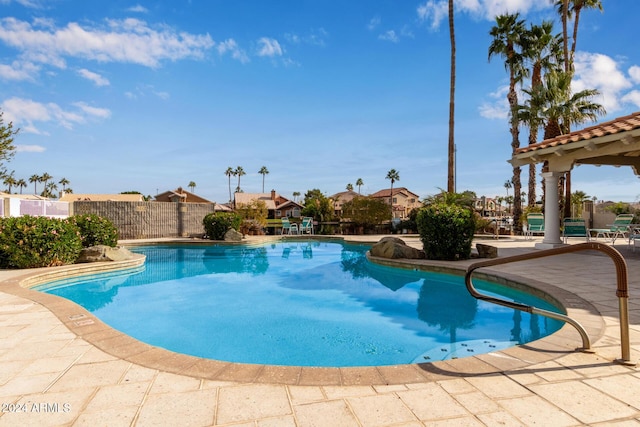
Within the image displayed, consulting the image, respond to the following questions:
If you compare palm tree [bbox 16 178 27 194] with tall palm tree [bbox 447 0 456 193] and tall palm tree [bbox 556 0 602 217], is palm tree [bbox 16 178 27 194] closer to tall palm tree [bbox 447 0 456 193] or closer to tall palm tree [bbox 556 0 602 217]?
tall palm tree [bbox 447 0 456 193]

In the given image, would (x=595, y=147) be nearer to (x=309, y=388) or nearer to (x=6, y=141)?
(x=309, y=388)

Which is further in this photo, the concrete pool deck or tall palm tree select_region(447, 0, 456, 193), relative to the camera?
tall palm tree select_region(447, 0, 456, 193)

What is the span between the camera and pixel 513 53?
18.8m

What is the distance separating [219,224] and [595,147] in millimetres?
14334

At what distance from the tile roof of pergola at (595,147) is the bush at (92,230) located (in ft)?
41.7

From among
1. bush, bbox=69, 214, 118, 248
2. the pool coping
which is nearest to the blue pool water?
the pool coping

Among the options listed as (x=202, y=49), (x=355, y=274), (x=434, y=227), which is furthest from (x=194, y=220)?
(x=434, y=227)

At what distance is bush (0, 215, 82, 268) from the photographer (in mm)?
7840

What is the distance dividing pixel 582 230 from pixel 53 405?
13.5 metres

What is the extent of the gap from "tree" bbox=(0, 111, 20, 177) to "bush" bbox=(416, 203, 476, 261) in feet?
56.1

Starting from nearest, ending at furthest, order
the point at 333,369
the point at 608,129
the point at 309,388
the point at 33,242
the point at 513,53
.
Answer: the point at 309,388 < the point at 333,369 < the point at 608,129 < the point at 33,242 < the point at 513,53

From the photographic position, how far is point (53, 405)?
2.20 metres

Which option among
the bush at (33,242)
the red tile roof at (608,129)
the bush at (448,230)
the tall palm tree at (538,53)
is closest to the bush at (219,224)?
the bush at (33,242)

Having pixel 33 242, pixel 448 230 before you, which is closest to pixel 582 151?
pixel 448 230
